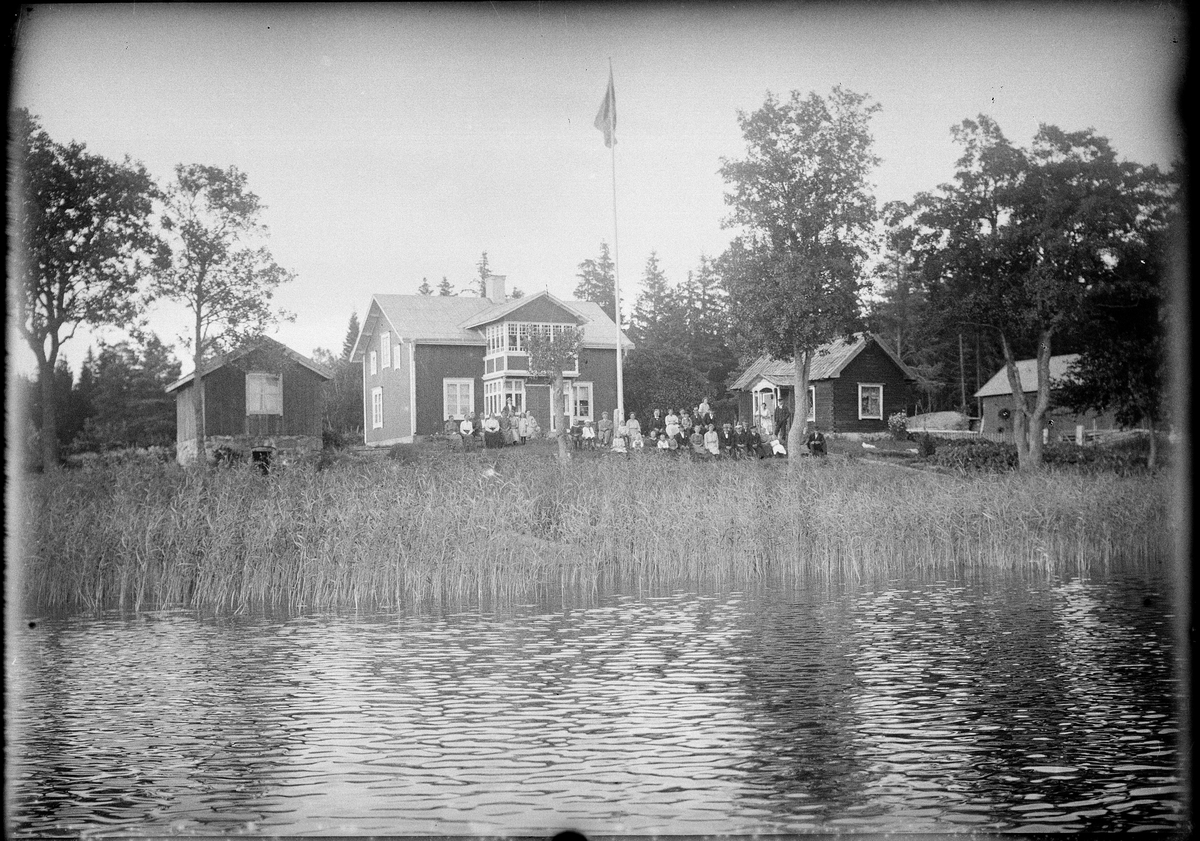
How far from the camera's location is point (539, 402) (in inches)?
977

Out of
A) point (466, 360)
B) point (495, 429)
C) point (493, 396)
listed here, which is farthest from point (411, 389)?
point (495, 429)

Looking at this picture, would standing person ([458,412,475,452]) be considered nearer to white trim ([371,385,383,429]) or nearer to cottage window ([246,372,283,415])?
white trim ([371,385,383,429])

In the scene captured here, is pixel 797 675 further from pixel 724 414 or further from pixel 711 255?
pixel 724 414

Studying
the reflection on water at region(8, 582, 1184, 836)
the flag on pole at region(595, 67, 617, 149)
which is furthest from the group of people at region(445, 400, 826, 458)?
the reflection on water at region(8, 582, 1184, 836)

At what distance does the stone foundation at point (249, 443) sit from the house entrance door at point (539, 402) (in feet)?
15.1

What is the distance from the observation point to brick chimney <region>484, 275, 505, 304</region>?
80.0 feet

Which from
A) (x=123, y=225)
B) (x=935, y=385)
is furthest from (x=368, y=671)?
(x=935, y=385)

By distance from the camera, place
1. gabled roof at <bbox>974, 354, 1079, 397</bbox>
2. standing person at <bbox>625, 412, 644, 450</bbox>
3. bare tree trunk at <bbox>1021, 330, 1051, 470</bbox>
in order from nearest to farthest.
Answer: standing person at <bbox>625, 412, 644, 450</bbox> < bare tree trunk at <bbox>1021, 330, 1051, 470</bbox> < gabled roof at <bbox>974, 354, 1079, 397</bbox>

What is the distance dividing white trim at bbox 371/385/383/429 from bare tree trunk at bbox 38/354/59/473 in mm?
6328

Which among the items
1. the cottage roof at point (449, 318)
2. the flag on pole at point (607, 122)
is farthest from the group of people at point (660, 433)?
the flag on pole at point (607, 122)

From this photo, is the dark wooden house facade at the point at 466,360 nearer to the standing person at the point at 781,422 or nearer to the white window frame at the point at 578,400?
the white window frame at the point at 578,400

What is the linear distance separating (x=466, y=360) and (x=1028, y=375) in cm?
1475

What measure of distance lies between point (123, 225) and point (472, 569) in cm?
1006

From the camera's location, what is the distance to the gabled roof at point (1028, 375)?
25.4 metres
